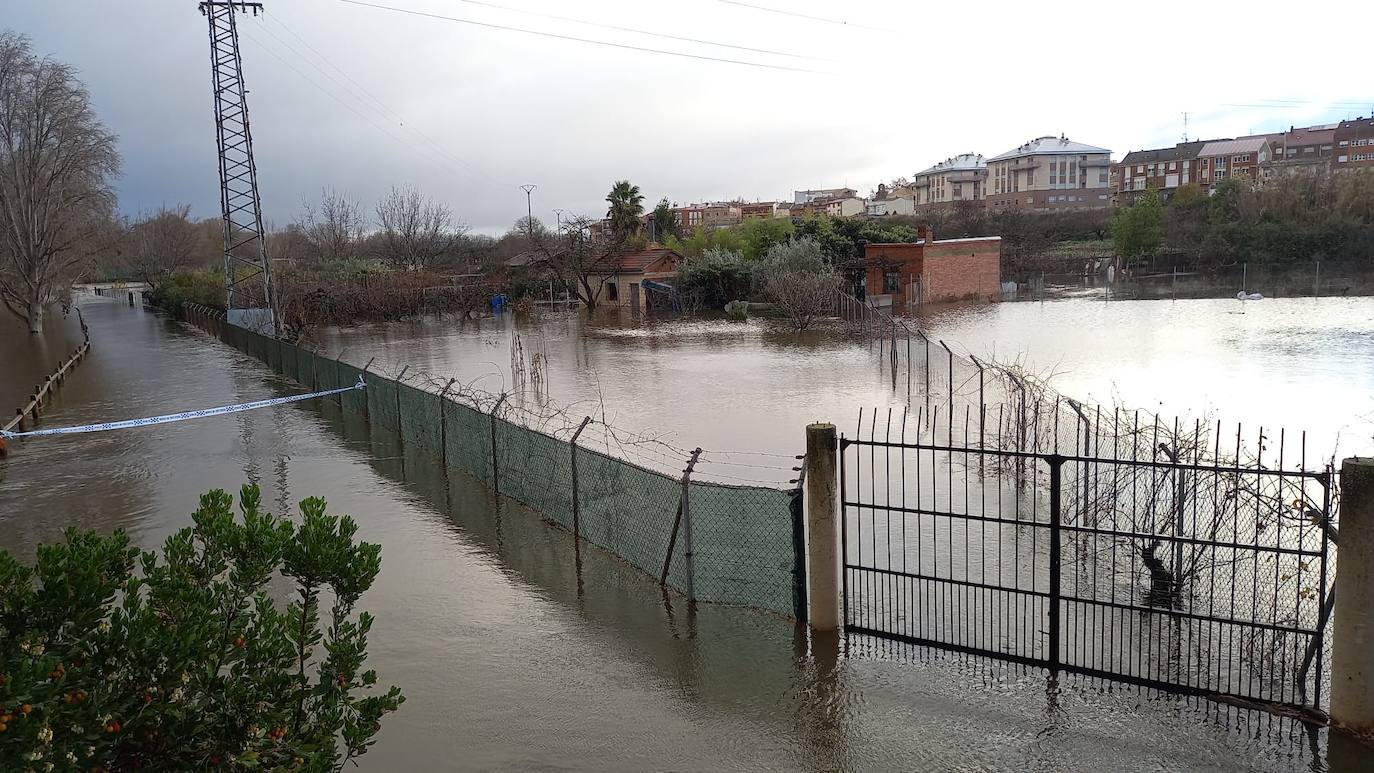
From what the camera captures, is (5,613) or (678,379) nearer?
(5,613)

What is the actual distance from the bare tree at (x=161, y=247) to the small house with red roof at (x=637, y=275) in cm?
4516

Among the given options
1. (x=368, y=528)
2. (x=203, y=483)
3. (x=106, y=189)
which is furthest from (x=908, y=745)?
(x=106, y=189)

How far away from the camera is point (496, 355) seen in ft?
100

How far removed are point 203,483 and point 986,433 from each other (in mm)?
12537

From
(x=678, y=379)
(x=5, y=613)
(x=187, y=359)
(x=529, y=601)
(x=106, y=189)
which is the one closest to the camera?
(x=5, y=613)

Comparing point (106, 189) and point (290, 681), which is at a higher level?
point (106, 189)

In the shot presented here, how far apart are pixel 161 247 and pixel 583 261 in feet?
175

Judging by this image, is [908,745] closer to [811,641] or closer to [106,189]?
[811,641]

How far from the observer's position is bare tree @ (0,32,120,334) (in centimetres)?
4506

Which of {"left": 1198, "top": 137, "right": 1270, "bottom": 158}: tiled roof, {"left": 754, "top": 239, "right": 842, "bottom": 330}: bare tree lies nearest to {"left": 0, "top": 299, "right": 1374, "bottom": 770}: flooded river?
{"left": 754, "top": 239, "right": 842, "bottom": 330}: bare tree

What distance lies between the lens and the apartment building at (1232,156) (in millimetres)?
103812

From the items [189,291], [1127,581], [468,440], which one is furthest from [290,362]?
[189,291]

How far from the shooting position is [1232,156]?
105m

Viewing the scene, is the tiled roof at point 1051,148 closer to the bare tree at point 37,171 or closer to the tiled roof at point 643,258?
the tiled roof at point 643,258
